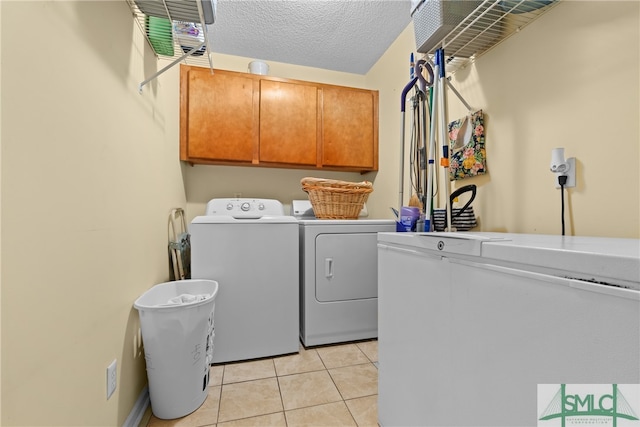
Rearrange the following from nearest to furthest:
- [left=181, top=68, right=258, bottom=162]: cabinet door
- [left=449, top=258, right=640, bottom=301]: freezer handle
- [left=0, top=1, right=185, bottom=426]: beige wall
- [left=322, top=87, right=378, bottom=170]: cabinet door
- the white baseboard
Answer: [left=449, top=258, right=640, bottom=301]: freezer handle, [left=0, top=1, right=185, bottom=426]: beige wall, the white baseboard, [left=181, top=68, right=258, bottom=162]: cabinet door, [left=322, top=87, right=378, bottom=170]: cabinet door

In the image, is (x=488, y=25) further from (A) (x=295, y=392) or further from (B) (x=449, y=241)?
(A) (x=295, y=392)

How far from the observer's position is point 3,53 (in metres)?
0.62

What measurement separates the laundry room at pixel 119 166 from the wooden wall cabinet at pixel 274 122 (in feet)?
1.90

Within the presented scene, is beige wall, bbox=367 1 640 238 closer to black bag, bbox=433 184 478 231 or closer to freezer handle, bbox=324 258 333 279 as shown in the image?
black bag, bbox=433 184 478 231

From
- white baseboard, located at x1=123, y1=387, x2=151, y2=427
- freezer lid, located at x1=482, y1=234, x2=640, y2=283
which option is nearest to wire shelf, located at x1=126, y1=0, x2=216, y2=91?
freezer lid, located at x1=482, y1=234, x2=640, y2=283

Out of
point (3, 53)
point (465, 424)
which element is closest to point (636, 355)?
point (465, 424)

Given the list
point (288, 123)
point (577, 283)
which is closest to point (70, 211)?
point (577, 283)

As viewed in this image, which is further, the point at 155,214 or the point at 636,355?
the point at 155,214

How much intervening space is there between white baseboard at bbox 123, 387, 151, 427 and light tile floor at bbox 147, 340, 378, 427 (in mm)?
58

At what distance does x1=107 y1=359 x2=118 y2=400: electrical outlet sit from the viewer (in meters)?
1.04

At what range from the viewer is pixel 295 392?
1.46 metres

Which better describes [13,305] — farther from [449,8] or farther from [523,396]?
[449,8]

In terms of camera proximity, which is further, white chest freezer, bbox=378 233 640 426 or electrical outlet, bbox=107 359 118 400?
electrical outlet, bbox=107 359 118 400

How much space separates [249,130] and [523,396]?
95.3 inches
